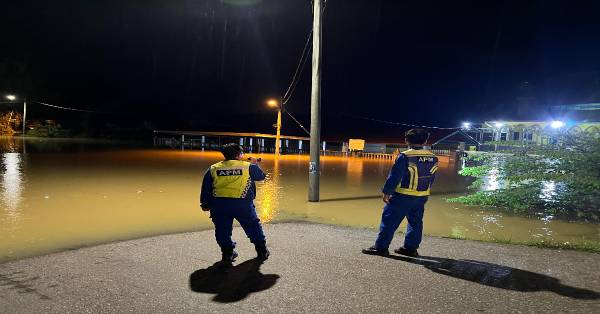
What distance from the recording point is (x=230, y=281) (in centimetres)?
450

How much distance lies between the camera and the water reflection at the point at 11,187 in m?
8.56

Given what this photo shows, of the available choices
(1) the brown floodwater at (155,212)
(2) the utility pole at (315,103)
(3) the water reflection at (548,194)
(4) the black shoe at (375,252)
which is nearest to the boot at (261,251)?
(4) the black shoe at (375,252)

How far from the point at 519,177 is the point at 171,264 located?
8066mm

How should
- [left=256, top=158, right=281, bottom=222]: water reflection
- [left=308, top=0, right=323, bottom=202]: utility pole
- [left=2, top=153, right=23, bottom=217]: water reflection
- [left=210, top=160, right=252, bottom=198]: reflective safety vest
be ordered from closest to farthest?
[left=210, top=160, right=252, bottom=198]: reflective safety vest → [left=2, top=153, right=23, bottom=217]: water reflection → [left=256, top=158, right=281, bottom=222]: water reflection → [left=308, top=0, right=323, bottom=202]: utility pole

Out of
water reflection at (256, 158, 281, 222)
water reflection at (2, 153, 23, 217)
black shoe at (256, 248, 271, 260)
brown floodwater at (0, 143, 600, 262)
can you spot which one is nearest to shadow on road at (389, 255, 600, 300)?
black shoe at (256, 248, 271, 260)

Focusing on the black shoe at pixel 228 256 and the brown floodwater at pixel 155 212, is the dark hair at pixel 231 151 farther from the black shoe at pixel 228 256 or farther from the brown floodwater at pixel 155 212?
the brown floodwater at pixel 155 212

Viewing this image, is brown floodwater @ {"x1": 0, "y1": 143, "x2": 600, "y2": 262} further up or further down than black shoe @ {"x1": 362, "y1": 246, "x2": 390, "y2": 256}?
further down

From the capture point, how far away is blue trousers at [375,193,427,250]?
5406 mm

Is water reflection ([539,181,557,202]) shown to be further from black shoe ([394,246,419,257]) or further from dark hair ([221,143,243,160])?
dark hair ([221,143,243,160])

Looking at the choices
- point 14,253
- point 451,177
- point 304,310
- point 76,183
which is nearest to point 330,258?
point 304,310

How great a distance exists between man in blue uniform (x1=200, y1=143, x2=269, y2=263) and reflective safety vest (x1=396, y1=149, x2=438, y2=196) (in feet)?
5.88

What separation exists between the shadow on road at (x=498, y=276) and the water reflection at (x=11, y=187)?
722cm

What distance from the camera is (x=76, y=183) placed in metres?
12.4

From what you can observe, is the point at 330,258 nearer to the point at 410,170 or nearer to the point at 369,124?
the point at 410,170
